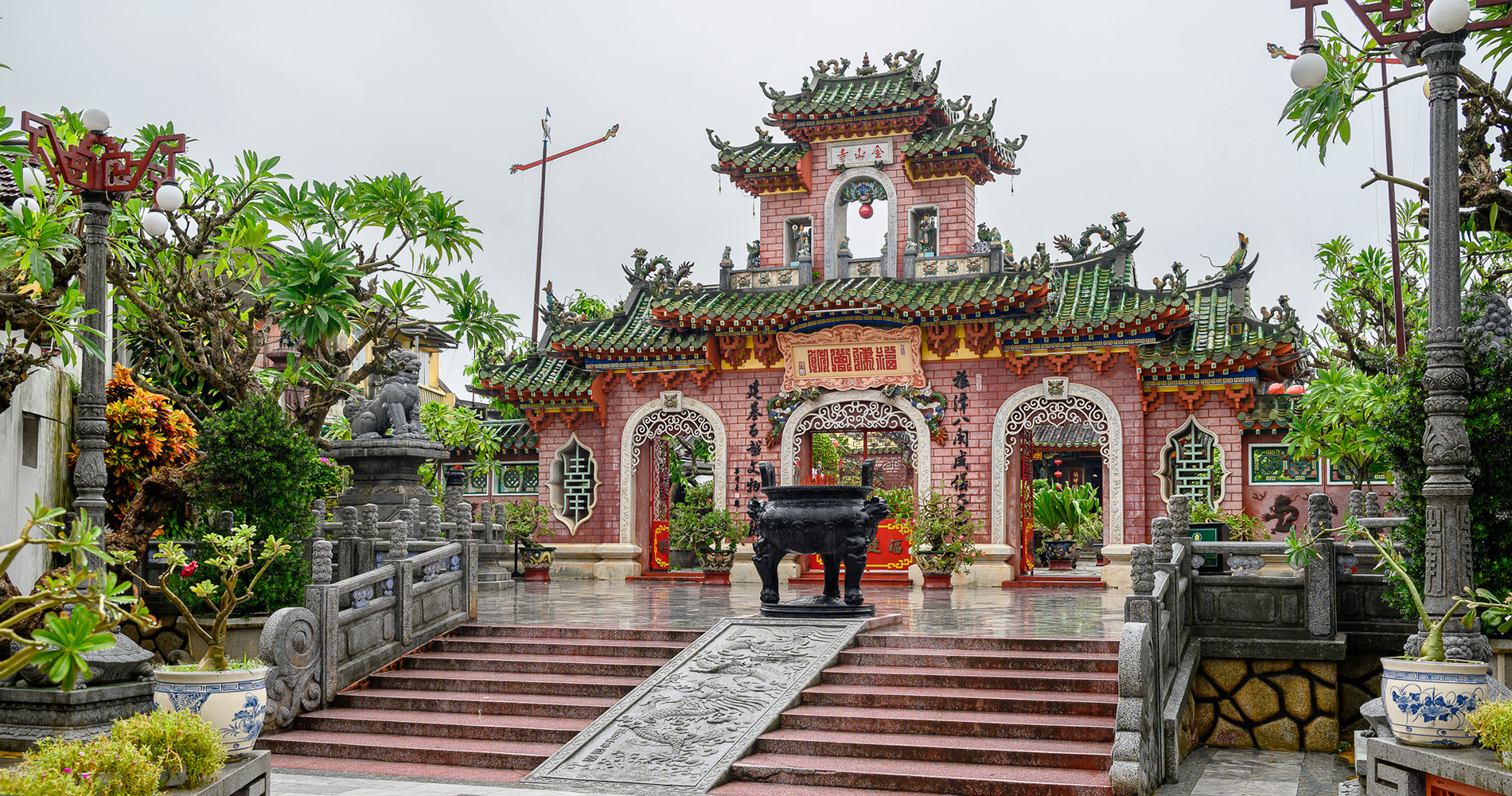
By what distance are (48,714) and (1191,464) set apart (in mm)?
12977

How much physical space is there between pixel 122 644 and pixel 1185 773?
6.39 metres

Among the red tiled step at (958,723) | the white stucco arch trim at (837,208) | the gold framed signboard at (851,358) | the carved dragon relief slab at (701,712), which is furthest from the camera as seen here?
the white stucco arch trim at (837,208)

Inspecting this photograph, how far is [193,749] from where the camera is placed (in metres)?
4.95

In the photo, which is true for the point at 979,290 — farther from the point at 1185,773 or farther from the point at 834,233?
the point at 1185,773

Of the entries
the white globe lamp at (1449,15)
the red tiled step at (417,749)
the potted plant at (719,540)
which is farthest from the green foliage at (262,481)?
the white globe lamp at (1449,15)

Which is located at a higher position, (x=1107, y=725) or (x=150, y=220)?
(x=150, y=220)

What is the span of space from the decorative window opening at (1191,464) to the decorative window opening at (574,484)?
26.3ft

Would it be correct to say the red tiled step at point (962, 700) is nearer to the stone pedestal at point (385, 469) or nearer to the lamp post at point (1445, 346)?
the lamp post at point (1445, 346)

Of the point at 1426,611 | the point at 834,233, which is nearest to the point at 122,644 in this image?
the point at 1426,611

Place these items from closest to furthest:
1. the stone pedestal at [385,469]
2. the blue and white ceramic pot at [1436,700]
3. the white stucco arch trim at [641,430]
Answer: the blue and white ceramic pot at [1436,700]
the stone pedestal at [385,469]
the white stucco arch trim at [641,430]

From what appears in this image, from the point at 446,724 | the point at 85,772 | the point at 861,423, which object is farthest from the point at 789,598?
the point at 85,772

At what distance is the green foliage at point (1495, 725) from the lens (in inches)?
184

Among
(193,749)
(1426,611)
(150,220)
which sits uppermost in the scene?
(150,220)

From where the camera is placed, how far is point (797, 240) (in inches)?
712
